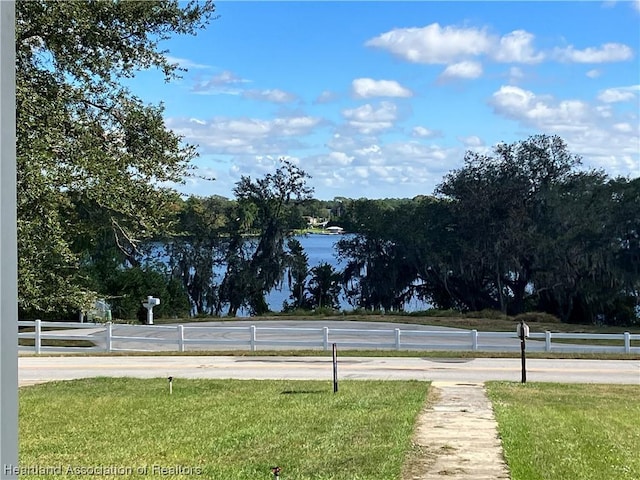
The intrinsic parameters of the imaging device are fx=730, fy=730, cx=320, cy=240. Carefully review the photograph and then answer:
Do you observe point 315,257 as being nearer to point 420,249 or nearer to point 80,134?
point 420,249

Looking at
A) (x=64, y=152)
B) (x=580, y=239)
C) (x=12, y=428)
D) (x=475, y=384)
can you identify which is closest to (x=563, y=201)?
(x=580, y=239)

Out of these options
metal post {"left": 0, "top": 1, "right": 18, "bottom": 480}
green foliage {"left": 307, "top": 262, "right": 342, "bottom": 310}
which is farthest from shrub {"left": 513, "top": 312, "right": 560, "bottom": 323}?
metal post {"left": 0, "top": 1, "right": 18, "bottom": 480}

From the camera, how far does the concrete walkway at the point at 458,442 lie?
679 centimetres

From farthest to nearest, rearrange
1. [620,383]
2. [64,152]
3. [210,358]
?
[210,358] < [620,383] < [64,152]

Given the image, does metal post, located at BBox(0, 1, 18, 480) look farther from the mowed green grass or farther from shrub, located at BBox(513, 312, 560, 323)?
shrub, located at BBox(513, 312, 560, 323)

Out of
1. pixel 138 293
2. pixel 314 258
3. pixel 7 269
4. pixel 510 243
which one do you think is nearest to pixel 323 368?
pixel 7 269

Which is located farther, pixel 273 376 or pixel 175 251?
pixel 175 251

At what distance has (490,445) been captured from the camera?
8016mm

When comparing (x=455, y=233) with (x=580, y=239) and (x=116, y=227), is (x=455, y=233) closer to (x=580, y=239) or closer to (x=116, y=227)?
(x=580, y=239)

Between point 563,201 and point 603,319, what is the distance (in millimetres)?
6291

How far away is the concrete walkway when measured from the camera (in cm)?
679

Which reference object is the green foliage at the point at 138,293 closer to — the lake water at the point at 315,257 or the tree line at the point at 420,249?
the tree line at the point at 420,249

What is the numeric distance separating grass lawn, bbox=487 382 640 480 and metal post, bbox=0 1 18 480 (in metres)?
5.29

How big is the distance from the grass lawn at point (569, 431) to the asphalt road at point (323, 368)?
256 cm
